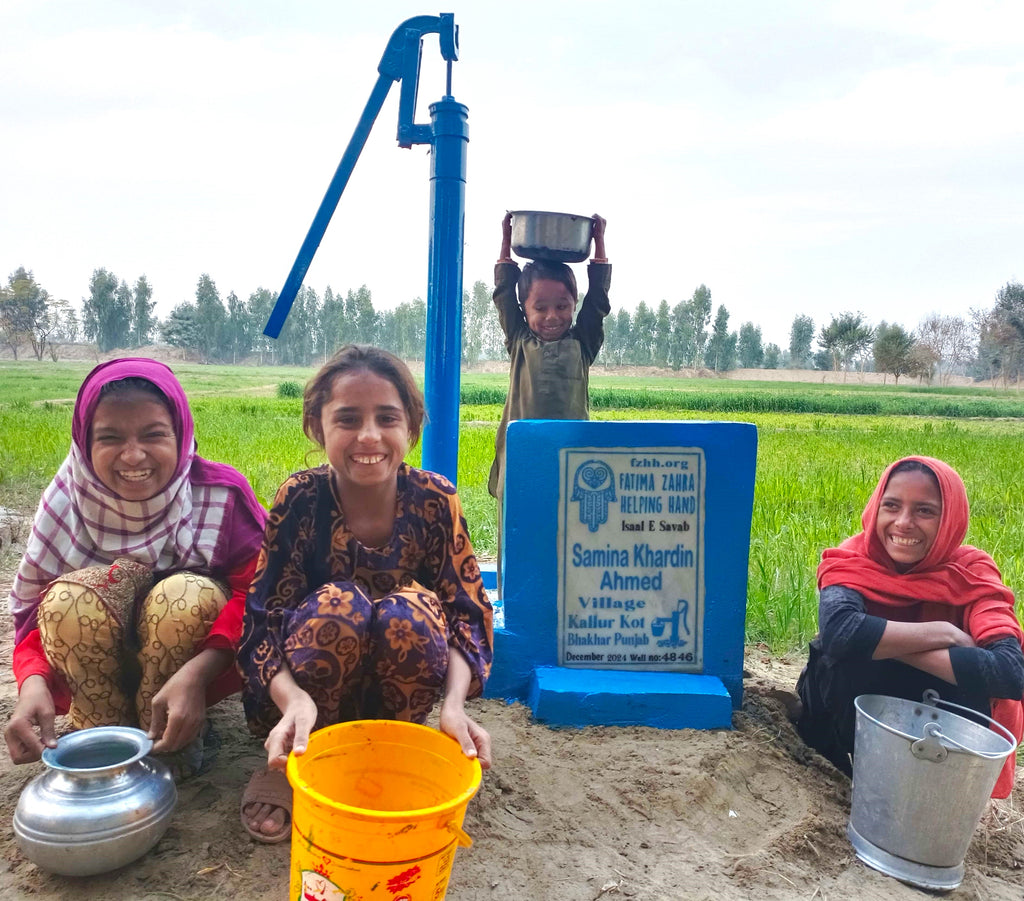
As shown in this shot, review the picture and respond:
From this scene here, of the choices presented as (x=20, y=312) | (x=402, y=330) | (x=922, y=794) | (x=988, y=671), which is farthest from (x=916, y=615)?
(x=402, y=330)

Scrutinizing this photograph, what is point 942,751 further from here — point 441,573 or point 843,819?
point 441,573

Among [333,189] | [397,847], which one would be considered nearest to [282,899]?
[397,847]

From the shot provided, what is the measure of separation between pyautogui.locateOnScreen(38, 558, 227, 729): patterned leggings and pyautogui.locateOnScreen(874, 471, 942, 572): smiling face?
1629 mm

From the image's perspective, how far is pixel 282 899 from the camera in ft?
4.53

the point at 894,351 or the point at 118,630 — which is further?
the point at 894,351

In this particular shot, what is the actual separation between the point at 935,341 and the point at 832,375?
9459mm

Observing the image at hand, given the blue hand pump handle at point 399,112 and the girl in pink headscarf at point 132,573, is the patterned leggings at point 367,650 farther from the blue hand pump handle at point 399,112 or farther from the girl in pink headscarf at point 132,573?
the blue hand pump handle at point 399,112

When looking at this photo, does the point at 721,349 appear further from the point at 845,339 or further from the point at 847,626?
the point at 847,626

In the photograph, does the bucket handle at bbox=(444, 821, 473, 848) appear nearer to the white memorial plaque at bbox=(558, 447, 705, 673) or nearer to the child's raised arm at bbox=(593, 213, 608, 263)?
the white memorial plaque at bbox=(558, 447, 705, 673)

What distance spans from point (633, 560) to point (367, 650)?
1027 millimetres

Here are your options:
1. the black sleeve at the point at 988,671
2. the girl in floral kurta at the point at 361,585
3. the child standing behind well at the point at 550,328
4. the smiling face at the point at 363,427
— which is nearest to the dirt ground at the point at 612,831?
the girl in floral kurta at the point at 361,585

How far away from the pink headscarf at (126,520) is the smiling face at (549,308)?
4.73 ft

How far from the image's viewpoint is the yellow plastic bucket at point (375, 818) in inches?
43.6

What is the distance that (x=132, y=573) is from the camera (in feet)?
5.72
